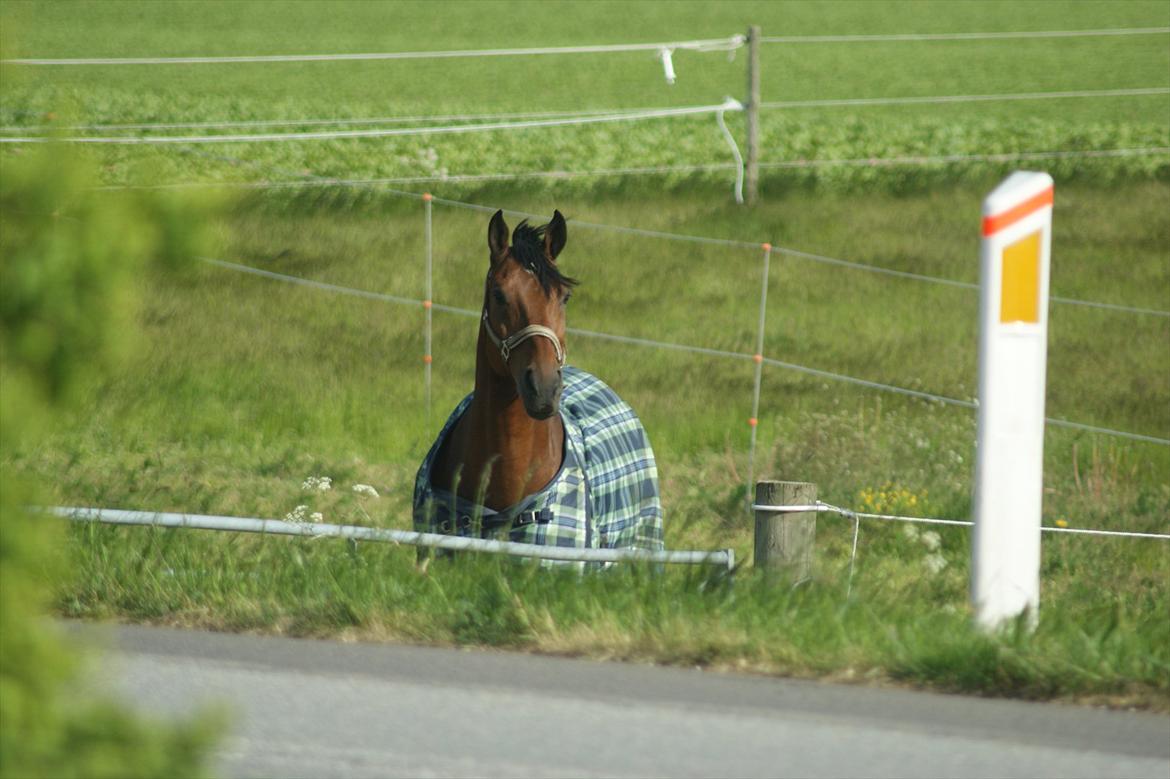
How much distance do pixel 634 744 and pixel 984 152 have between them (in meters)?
21.9

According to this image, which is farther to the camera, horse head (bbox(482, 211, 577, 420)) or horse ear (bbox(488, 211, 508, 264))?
horse ear (bbox(488, 211, 508, 264))

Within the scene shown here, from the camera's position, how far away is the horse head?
6027mm

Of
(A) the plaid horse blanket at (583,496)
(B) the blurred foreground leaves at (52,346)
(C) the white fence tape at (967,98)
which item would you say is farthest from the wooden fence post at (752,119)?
(B) the blurred foreground leaves at (52,346)

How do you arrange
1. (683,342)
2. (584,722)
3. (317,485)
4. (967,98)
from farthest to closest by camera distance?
(967,98) < (683,342) < (317,485) < (584,722)

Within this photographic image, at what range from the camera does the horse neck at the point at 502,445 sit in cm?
612

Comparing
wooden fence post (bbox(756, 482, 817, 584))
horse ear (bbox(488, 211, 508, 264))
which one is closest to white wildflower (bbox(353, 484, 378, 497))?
horse ear (bbox(488, 211, 508, 264))

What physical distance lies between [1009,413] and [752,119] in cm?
1630

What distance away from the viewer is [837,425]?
11.2m

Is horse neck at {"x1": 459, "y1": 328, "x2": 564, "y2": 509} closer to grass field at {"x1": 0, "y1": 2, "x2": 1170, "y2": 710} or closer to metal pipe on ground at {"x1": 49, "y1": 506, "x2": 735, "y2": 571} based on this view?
grass field at {"x1": 0, "y1": 2, "x2": 1170, "y2": 710}

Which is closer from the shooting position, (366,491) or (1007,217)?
(1007,217)

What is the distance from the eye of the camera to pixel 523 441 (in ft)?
20.2

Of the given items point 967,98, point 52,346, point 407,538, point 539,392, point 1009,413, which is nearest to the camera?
point 52,346

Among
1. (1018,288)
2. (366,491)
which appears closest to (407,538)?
(1018,288)

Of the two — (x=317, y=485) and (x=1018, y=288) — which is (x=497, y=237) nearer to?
(x=1018, y=288)
